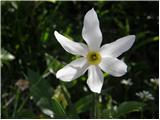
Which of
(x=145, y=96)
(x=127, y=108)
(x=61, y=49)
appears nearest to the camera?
(x=127, y=108)

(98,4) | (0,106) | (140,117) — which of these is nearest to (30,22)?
(98,4)

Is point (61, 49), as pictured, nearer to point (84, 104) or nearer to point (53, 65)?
point (53, 65)

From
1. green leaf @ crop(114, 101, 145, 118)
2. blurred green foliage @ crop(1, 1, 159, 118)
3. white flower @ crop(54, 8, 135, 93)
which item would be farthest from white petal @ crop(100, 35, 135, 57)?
blurred green foliage @ crop(1, 1, 159, 118)

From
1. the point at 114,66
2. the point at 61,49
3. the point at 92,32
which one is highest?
the point at 92,32

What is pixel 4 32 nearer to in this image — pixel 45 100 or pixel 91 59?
pixel 45 100

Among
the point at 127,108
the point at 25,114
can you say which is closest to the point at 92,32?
the point at 127,108

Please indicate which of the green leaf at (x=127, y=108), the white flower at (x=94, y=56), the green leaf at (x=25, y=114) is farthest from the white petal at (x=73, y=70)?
the green leaf at (x=25, y=114)
